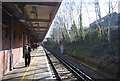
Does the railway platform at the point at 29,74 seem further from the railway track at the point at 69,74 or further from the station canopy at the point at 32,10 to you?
the station canopy at the point at 32,10

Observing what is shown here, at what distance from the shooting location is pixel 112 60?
1030 cm

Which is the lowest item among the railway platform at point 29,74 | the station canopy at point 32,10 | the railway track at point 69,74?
the railway track at point 69,74

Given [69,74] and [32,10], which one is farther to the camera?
[69,74]

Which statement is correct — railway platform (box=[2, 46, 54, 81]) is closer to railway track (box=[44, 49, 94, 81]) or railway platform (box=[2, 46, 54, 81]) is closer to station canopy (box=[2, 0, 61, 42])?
railway track (box=[44, 49, 94, 81])

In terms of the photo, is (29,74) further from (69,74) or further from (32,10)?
(32,10)

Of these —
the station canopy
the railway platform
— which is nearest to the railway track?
the railway platform

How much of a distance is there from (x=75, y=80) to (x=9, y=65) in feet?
12.9

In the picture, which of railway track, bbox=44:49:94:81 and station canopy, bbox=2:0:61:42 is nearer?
station canopy, bbox=2:0:61:42

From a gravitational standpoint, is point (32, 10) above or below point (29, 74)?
above

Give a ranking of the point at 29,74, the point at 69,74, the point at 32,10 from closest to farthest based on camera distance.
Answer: the point at 29,74 → the point at 32,10 → the point at 69,74

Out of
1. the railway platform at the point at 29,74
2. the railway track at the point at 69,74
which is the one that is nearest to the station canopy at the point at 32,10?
the railway platform at the point at 29,74

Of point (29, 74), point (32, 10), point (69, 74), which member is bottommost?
point (69, 74)

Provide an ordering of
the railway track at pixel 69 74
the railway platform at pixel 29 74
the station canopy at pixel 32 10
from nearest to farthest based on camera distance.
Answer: the station canopy at pixel 32 10 < the railway platform at pixel 29 74 < the railway track at pixel 69 74

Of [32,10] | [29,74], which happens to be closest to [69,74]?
[29,74]
